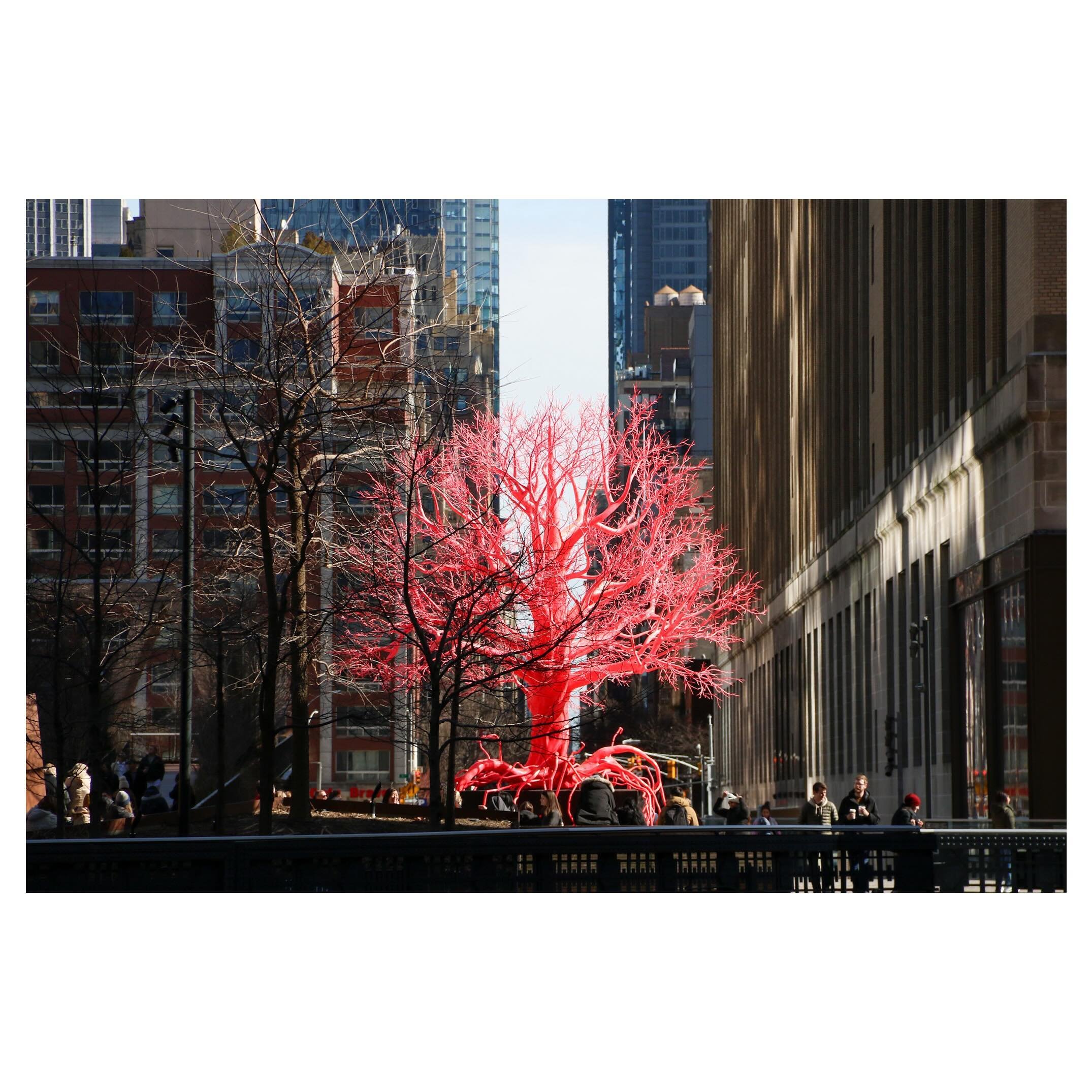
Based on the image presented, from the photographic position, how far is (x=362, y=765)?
96.7 feet

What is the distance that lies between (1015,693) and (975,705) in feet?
13.1

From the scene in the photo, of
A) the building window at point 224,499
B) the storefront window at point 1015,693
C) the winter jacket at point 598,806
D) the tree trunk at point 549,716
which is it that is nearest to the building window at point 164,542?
the building window at point 224,499

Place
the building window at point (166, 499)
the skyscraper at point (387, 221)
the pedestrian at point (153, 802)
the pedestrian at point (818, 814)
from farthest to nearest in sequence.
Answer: the pedestrian at point (153, 802), the building window at point (166, 499), the skyscraper at point (387, 221), the pedestrian at point (818, 814)

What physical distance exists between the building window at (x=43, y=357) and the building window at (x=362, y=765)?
821 cm

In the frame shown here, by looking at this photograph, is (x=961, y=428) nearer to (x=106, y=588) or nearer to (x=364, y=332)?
(x=364, y=332)

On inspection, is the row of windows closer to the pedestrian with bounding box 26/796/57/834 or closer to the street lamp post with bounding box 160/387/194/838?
the street lamp post with bounding box 160/387/194/838

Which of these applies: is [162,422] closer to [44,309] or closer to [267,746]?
[44,309]

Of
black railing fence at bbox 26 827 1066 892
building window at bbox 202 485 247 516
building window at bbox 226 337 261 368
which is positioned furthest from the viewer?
building window at bbox 202 485 247 516

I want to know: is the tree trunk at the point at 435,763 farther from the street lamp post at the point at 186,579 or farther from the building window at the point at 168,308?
the building window at the point at 168,308

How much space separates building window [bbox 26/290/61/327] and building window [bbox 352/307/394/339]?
4.62 m

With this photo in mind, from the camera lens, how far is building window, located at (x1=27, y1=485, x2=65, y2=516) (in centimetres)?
2538

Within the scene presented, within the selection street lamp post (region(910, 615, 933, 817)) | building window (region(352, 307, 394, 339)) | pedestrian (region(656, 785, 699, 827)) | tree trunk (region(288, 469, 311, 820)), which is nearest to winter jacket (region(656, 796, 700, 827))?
pedestrian (region(656, 785, 699, 827))

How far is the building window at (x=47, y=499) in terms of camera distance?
83.3 ft

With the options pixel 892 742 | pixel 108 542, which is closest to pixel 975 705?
pixel 892 742
